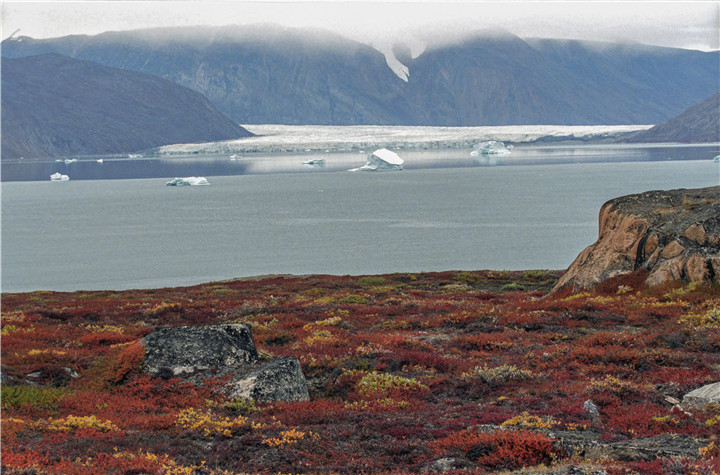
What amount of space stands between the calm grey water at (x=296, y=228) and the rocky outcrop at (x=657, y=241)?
34469 millimetres

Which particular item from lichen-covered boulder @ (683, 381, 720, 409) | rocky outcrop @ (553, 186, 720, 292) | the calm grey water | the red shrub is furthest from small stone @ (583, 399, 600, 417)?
the calm grey water

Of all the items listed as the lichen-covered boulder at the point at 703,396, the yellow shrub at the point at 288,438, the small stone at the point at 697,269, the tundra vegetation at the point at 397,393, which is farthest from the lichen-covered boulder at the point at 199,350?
the small stone at the point at 697,269

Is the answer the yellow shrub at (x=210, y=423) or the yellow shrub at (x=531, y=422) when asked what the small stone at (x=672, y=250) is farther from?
the yellow shrub at (x=210, y=423)

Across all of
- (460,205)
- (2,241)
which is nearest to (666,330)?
(2,241)

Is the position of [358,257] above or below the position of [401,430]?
below

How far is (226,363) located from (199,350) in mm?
798

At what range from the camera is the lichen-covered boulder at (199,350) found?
18.2m

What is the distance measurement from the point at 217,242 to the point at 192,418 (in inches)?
2922

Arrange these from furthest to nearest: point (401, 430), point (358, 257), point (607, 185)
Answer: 1. point (607, 185)
2. point (358, 257)
3. point (401, 430)

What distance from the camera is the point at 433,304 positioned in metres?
33.9

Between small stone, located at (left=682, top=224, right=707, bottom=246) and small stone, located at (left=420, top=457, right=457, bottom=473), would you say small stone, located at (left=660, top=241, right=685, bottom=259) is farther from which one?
small stone, located at (left=420, top=457, right=457, bottom=473)

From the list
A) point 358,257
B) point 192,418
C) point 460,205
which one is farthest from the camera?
point 460,205

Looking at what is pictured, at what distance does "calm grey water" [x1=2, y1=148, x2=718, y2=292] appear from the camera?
71062mm

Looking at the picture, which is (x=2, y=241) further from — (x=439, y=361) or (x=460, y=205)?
(x=439, y=361)
